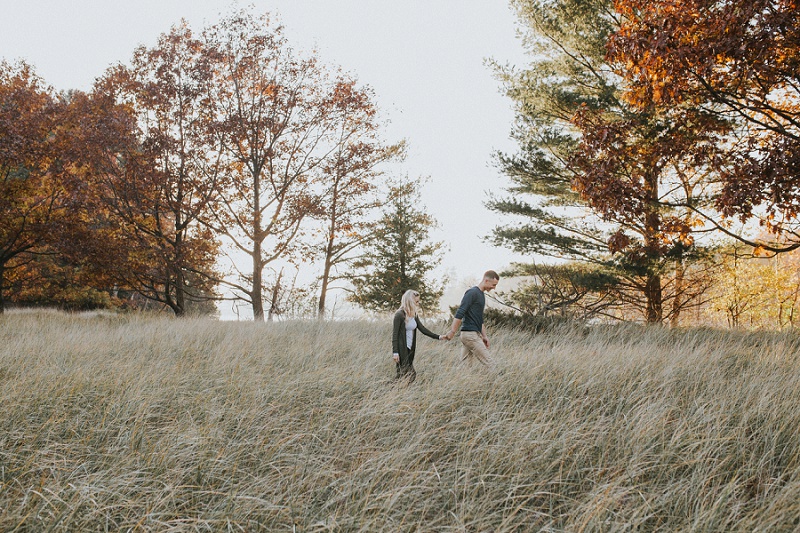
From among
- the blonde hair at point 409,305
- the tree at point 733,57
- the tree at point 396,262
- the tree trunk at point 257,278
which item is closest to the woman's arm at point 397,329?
the blonde hair at point 409,305

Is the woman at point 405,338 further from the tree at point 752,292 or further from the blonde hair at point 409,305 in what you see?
the tree at point 752,292

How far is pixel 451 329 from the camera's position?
6453 millimetres

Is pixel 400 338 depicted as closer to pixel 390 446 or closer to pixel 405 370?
pixel 405 370

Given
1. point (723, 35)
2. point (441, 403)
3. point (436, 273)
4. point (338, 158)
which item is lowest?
point (441, 403)

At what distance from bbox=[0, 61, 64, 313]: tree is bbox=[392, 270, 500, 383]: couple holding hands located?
12.3 meters

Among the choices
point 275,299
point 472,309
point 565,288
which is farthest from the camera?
point 275,299

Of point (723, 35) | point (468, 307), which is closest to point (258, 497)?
point (468, 307)

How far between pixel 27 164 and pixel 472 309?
47.2ft

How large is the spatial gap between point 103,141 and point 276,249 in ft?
20.8

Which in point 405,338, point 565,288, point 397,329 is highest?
point 565,288

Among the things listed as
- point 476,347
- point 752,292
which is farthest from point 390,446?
point 752,292

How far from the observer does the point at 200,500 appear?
3027mm

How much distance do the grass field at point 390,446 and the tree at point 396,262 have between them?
54.7 ft

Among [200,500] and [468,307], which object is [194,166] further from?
[200,500]
